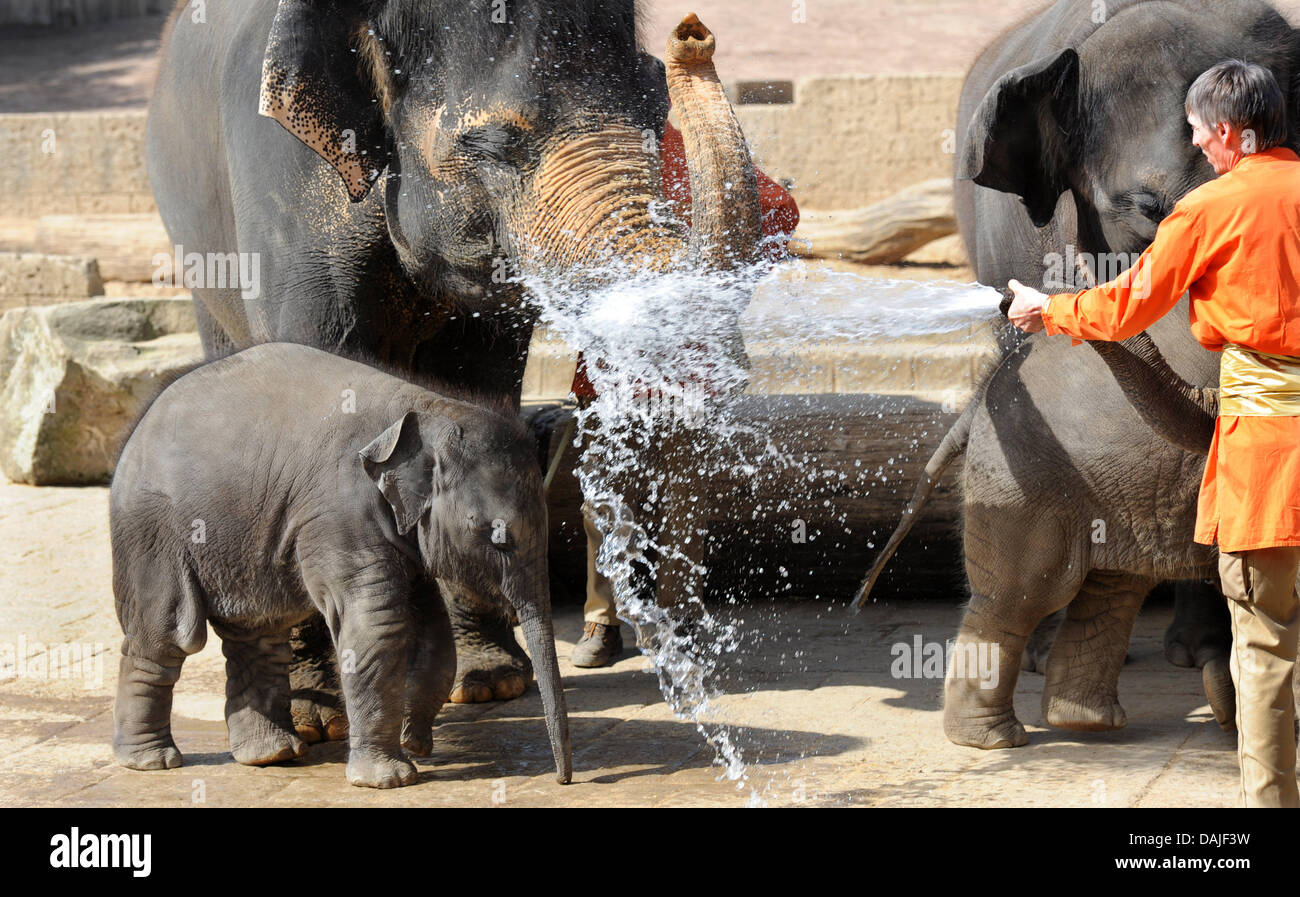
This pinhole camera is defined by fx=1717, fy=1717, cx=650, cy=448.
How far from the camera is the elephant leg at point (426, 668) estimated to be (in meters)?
4.02

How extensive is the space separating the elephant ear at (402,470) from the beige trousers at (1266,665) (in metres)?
1.67

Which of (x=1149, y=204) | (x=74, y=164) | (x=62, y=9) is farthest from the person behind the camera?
(x=62, y=9)

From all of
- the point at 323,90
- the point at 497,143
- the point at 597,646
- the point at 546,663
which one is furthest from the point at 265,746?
the point at 323,90

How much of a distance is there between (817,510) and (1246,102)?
272 cm

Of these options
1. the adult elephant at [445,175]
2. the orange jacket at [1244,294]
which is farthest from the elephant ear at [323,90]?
the orange jacket at [1244,294]

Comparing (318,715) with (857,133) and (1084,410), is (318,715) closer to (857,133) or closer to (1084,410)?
(1084,410)

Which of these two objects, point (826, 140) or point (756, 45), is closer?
point (826, 140)

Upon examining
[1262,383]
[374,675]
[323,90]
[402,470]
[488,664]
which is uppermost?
[323,90]

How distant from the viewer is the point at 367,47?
4.43m

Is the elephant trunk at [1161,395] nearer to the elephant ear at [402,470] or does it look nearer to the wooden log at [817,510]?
the elephant ear at [402,470]

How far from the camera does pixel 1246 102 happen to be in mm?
3254

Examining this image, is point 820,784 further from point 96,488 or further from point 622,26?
point 96,488

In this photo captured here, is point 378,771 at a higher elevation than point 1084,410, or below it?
below

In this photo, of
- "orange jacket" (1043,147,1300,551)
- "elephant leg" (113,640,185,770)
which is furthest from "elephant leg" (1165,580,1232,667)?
"elephant leg" (113,640,185,770)
